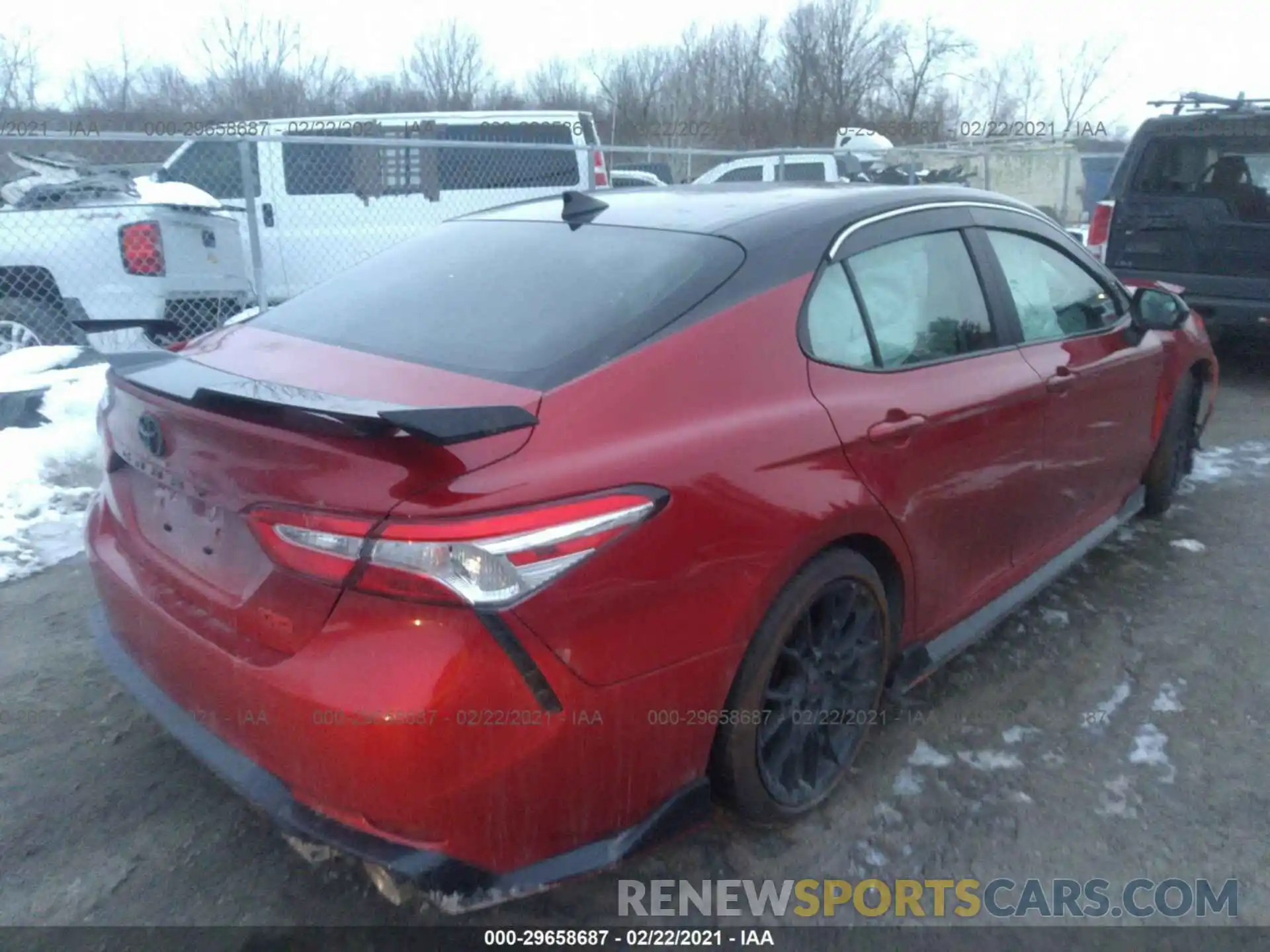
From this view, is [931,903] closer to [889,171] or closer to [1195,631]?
[1195,631]

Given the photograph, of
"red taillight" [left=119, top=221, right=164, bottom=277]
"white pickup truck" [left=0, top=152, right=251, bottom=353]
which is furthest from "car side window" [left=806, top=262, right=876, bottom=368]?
"red taillight" [left=119, top=221, right=164, bottom=277]

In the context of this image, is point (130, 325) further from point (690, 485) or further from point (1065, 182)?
point (1065, 182)

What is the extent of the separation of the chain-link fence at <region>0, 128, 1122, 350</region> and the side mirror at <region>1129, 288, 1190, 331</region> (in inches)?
120

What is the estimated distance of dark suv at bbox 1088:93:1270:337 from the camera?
722cm

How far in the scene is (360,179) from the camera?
8906mm

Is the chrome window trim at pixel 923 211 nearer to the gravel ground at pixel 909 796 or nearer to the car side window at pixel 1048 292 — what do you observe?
the car side window at pixel 1048 292

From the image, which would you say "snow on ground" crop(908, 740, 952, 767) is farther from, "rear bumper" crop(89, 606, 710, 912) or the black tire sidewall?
the black tire sidewall

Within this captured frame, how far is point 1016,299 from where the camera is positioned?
11.3ft

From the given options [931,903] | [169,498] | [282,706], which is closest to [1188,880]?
[931,903]

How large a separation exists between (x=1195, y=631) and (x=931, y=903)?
6.49 feet

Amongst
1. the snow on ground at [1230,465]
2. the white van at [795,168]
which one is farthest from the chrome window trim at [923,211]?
the white van at [795,168]

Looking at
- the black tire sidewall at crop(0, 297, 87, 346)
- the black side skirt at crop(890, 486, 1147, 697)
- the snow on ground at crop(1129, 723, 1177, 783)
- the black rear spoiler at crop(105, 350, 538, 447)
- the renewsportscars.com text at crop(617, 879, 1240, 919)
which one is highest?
the black rear spoiler at crop(105, 350, 538, 447)

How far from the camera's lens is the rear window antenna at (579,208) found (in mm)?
3008

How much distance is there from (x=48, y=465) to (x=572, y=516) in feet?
13.9
